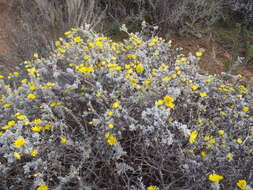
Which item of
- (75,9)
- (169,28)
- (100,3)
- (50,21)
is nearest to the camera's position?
(75,9)

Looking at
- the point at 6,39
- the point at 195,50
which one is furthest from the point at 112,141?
the point at 6,39

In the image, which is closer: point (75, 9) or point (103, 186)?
point (103, 186)

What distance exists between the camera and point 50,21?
13.1 ft

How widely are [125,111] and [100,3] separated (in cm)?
382

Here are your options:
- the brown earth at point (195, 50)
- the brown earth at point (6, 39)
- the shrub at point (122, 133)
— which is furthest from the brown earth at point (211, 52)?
the brown earth at point (6, 39)

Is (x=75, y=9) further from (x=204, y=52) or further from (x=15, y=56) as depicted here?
(x=204, y=52)

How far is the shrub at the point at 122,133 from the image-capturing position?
1517mm

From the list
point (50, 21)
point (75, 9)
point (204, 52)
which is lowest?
point (204, 52)

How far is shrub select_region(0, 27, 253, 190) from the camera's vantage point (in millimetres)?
1517

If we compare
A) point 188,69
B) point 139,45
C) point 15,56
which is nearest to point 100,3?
point 15,56

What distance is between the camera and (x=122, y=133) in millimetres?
1863

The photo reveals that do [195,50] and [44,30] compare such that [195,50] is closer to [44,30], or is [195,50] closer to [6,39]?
[44,30]

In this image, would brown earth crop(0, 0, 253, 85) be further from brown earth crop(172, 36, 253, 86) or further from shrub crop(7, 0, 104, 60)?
shrub crop(7, 0, 104, 60)

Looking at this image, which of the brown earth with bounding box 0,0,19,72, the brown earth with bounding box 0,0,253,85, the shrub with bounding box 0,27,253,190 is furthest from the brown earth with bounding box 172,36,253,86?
the brown earth with bounding box 0,0,19,72
